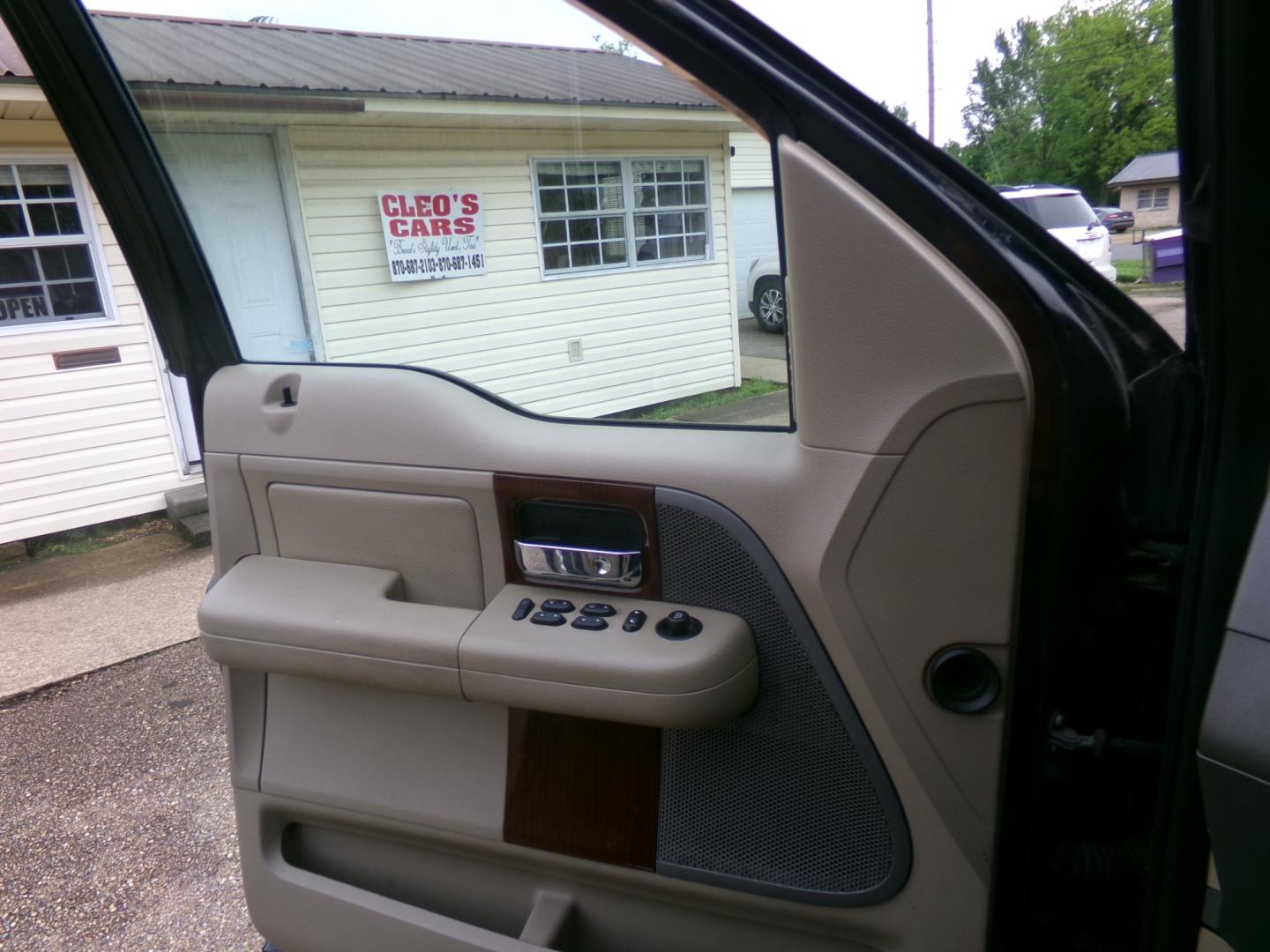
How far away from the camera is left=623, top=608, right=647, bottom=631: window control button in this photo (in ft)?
4.71

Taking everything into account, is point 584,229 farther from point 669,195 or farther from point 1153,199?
point 1153,199

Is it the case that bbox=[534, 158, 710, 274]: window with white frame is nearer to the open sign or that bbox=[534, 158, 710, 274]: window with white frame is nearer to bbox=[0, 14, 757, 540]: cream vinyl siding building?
bbox=[0, 14, 757, 540]: cream vinyl siding building

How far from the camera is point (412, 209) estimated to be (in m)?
1.61

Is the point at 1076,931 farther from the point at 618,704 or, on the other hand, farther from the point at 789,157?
the point at 789,157

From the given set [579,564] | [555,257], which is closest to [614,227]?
[555,257]

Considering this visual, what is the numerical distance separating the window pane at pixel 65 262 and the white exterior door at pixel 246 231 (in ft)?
17.8

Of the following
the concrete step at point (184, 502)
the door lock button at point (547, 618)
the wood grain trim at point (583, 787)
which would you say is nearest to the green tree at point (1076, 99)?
→ the door lock button at point (547, 618)

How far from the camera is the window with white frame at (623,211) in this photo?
4.99 feet

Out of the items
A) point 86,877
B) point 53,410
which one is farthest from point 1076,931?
point 53,410

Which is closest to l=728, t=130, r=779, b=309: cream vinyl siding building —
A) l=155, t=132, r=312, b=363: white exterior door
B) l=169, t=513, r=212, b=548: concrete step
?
l=155, t=132, r=312, b=363: white exterior door

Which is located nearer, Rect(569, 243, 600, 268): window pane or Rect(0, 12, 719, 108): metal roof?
Rect(0, 12, 719, 108): metal roof

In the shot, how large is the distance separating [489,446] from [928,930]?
101 centimetres

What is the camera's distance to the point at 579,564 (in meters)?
1.53

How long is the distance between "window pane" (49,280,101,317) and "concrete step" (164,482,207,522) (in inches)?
55.1
